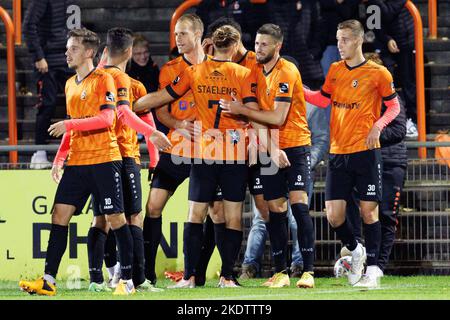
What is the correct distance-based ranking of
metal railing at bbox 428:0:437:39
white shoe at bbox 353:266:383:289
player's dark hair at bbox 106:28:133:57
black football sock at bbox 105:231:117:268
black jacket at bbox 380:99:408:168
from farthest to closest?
metal railing at bbox 428:0:437:39 < black jacket at bbox 380:99:408:168 < black football sock at bbox 105:231:117:268 < white shoe at bbox 353:266:383:289 < player's dark hair at bbox 106:28:133:57

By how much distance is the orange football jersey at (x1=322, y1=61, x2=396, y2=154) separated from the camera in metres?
12.4

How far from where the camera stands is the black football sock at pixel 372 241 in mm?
12320

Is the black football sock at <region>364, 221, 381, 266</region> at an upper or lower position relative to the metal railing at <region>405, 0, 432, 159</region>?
lower

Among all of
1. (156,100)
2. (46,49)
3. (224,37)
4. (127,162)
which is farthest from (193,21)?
(46,49)

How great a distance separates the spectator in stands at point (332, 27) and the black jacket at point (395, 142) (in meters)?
2.18

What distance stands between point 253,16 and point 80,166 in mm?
5102

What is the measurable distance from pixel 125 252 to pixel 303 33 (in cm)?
530

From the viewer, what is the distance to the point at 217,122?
12.0 metres

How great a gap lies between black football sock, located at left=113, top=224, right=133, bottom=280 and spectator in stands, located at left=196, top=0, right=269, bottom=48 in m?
5.06

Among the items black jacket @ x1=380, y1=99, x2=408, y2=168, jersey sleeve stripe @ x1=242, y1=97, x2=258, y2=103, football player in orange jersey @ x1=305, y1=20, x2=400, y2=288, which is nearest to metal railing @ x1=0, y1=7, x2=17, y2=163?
jersey sleeve stripe @ x1=242, y1=97, x2=258, y2=103

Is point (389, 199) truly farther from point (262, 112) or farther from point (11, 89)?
point (11, 89)

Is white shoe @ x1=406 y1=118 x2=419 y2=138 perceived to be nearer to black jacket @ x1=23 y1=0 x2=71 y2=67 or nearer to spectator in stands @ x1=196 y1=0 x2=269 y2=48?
spectator in stands @ x1=196 y1=0 x2=269 y2=48

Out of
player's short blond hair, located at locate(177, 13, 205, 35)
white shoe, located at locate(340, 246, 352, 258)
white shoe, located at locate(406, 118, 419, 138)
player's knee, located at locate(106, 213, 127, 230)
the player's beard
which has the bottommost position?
white shoe, located at locate(340, 246, 352, 258)

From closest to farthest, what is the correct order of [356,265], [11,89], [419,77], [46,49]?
[356,265] → [419,77] → [11,89] → [46,49]
